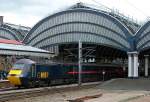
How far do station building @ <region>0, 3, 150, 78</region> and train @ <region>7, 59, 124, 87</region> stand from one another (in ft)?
21.4

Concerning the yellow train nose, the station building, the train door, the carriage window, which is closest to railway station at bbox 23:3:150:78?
the station building

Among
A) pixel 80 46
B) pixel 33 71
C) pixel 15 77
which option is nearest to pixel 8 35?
pixel 80 46

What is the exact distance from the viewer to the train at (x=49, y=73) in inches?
1917

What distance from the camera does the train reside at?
48703mm

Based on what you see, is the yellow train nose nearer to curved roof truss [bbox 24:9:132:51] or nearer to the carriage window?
the carriage window

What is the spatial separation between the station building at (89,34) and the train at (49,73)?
6.52 meters

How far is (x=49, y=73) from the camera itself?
55.2 metres

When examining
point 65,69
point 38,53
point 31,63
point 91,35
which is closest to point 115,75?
point 91,35

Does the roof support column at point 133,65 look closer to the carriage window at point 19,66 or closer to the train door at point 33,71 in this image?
the train door at point 33,71

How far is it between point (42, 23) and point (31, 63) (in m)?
42.8

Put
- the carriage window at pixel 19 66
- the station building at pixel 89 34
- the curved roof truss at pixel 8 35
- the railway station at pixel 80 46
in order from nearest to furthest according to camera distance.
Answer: the carriage window at pixel 19 66, the railway station at pixel 80 46, the station building at pixel 89 34, the curved roof truss at pixel 8 35

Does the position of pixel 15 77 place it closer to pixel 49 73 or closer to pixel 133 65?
pixel 49 73

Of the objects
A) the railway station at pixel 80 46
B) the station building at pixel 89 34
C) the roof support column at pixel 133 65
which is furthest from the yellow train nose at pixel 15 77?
the roof support column at pixel 133 65

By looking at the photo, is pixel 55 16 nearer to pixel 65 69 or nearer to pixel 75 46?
pixel 75 46
